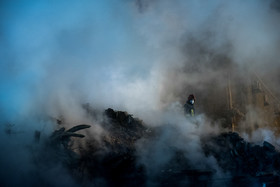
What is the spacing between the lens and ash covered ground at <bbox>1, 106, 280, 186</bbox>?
28.2 feet

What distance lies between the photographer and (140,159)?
9953 millimetres

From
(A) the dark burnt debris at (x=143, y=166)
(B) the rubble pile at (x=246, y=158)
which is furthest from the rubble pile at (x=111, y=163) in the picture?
(B) the rubble pile at (x=246, y=158)

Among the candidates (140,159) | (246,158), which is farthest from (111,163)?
(246,158)

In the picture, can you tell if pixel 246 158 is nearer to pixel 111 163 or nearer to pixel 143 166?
pixel 143 166

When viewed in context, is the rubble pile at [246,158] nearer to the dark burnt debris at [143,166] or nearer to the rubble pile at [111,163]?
the dark burnt debris at [143,166]

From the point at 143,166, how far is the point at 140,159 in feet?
1.06

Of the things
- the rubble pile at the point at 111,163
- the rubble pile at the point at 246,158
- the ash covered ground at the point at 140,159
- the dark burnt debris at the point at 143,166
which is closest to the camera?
the ash covered ground at the point at 140,159

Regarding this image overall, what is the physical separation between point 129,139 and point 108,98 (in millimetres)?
2904

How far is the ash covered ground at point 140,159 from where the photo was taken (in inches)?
339

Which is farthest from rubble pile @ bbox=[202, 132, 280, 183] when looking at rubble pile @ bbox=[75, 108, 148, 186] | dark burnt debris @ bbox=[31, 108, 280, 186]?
rubble pile @ bbox=[75, 108, 148, 186]

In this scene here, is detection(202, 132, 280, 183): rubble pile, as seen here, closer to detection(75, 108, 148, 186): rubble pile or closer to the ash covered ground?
the ash covered ground

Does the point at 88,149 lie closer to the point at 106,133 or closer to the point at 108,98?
the point at 106,133

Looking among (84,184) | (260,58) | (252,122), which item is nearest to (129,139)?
(84,184)

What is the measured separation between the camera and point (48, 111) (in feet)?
36.2
